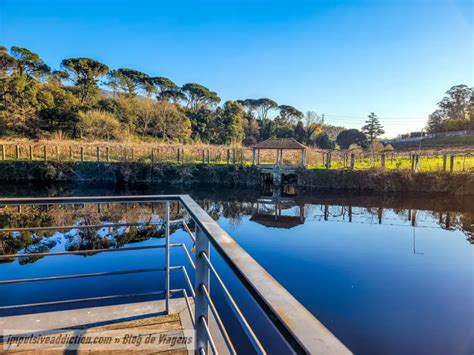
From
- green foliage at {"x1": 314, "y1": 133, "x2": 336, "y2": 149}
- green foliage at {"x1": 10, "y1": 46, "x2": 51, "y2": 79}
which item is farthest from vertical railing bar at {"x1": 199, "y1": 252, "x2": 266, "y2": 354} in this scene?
green foliage at {"x1": 10, "y1": 46, "x2": 51, "y2": 79}

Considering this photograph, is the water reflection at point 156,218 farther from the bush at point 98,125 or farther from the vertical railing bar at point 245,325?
the bush at point 98,125

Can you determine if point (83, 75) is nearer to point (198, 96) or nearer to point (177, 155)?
point (198, 96)

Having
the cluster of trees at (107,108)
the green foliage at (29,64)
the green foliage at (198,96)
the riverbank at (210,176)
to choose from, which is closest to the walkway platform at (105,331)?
the riverbank at (210,176)

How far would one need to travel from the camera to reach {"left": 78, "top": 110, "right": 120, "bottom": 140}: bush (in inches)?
872

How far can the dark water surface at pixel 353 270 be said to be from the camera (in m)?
3.49

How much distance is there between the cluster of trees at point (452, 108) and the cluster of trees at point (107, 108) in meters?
14.2

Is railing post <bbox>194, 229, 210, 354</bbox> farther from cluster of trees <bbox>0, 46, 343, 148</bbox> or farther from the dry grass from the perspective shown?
cluster of trees <bbox>0, 46, 343, 148</bbox>

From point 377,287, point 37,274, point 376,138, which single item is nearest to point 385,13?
point 377,287

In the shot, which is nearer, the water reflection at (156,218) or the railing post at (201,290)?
the railing post at (201,290)

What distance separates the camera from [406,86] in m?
16.0

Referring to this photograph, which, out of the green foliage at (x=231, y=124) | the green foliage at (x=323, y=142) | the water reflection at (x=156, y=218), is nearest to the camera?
the water reflection at (x=156, y=218)

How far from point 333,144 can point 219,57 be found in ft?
49.7

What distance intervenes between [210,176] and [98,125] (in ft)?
37.8

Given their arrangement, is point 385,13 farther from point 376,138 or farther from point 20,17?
point 376,138
